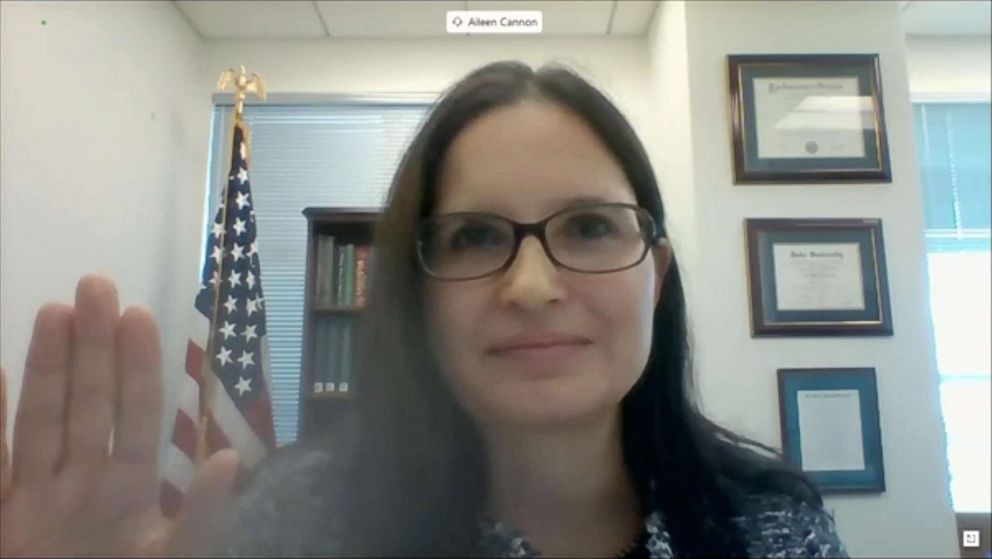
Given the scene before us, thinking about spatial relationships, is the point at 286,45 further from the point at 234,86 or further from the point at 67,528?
the point at 67,528

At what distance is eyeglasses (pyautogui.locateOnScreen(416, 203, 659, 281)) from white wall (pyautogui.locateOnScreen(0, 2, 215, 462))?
1.23ft

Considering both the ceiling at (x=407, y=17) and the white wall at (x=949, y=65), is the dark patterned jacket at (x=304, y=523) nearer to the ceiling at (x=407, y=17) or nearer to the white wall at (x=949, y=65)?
the ceiling at (x=407, y=17)

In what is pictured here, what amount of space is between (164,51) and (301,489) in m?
0.75

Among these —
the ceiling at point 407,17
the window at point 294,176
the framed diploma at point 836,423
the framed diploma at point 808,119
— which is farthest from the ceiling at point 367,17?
the framed diploma at point 836,423

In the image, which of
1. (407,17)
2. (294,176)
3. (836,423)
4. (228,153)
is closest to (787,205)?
(836,423)

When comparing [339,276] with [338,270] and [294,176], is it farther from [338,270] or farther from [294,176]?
[294,176]

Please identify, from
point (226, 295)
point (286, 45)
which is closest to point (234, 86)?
point (226, 295)

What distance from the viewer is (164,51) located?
0.89 metres

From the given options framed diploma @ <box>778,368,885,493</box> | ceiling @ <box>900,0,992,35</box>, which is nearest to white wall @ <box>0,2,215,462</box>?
framed diploma @ <box>778,368,885,493</box>

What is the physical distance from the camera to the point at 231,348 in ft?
1.60

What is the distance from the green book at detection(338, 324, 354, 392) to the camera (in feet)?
1.32

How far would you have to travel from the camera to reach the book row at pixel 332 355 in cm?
43

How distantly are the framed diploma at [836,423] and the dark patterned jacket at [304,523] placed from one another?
26 centimetres

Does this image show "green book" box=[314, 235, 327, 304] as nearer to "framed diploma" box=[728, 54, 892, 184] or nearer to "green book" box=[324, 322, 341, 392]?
"green book" box=[324, 322, 341, 392]
